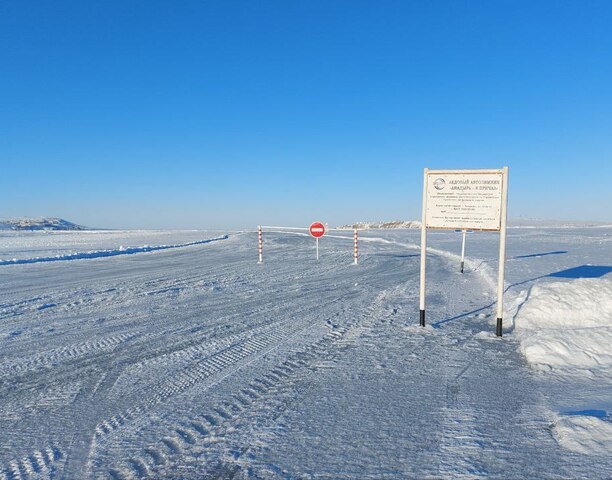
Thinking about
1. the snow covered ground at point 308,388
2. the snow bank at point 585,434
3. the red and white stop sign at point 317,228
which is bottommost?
the snow covered ground at point 308,388

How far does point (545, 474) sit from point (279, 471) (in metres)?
1.99

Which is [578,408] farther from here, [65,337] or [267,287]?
[267,287]

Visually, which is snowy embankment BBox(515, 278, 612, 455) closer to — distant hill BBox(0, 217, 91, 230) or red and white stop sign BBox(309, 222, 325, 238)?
red and white stop sign BBox(309, 222, 325, 238)

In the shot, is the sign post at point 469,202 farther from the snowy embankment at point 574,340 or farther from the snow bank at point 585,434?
the snow bank at point 585,434

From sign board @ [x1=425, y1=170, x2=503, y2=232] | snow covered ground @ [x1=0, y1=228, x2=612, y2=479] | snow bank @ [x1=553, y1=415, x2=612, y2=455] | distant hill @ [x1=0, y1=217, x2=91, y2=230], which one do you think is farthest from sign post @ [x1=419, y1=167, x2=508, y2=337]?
distant hill @ [x1=0, y1=217, x2=91, y2=230]

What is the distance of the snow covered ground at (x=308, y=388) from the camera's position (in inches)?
121

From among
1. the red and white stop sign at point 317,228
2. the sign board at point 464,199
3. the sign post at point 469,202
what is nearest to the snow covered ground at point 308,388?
the sign post at point 469,202

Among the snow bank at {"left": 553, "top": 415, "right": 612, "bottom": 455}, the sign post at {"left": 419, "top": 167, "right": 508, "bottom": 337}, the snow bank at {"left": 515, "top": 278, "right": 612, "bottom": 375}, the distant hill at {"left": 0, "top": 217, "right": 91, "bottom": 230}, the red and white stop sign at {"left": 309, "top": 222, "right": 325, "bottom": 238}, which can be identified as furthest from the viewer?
the distant hill at {"left": 0, "top": 217, "right": 91, "bottom": 230}

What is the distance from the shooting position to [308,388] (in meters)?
4.42

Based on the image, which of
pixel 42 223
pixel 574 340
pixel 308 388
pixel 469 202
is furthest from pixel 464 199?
pixel 42 223

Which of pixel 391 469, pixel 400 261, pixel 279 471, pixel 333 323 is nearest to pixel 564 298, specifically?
pixel 333 323

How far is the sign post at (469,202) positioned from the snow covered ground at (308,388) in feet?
4.97

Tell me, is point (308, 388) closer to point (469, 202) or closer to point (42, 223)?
point (469, 202)

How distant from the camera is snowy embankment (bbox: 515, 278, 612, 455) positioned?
326 cm
